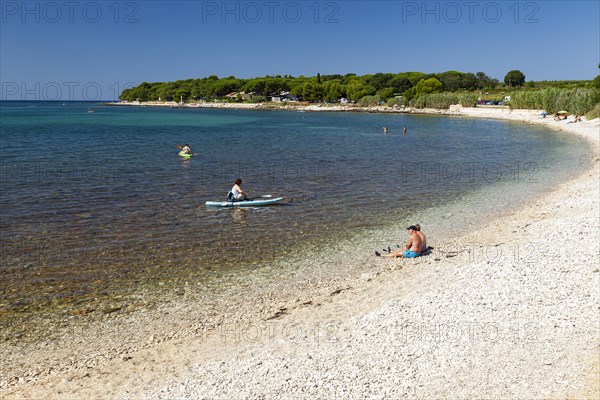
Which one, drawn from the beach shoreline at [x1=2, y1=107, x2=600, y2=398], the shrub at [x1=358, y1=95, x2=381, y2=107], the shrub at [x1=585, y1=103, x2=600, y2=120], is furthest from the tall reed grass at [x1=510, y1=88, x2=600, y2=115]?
the beach shoreline at [x1=2, y1=107, x2=600, y2=398]

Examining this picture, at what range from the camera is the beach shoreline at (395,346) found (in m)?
8.85

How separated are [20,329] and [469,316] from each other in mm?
10746

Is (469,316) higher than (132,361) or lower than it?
higher

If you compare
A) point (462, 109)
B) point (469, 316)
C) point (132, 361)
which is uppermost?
point (462, 109)

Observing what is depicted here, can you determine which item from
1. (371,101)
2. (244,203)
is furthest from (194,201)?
(371,101)

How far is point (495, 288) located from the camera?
12.8m

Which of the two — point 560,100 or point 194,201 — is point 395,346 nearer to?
point 194,201

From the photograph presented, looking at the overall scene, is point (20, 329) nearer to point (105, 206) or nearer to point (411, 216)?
point (105, 206)

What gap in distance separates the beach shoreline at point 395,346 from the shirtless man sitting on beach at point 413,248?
176 centimetres

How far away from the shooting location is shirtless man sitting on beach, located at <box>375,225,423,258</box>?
667 inches

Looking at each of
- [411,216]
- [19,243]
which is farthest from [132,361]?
[411,216]

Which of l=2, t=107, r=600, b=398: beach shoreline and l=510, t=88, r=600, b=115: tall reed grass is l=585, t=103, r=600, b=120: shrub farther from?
l=2, t=107, r=600, b=398: beach shoreline

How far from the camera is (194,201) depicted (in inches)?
1051

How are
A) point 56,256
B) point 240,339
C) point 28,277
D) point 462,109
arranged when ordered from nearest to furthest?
point 240,339
point 28,277
point 56,256
point 462,109
